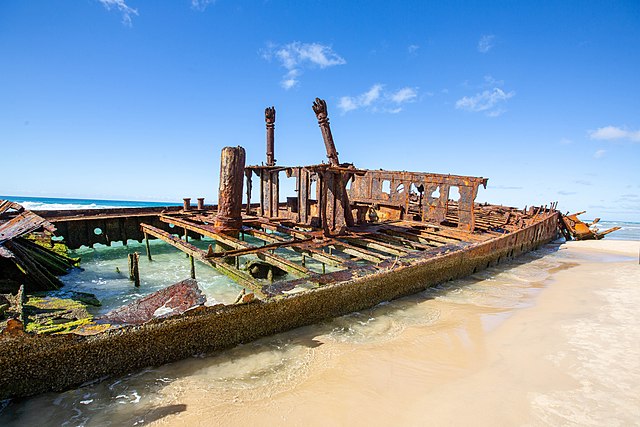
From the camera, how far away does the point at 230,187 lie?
708cm

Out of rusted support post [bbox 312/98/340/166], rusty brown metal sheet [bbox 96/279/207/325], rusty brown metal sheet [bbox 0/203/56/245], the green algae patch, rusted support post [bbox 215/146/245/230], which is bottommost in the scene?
the green algae patch

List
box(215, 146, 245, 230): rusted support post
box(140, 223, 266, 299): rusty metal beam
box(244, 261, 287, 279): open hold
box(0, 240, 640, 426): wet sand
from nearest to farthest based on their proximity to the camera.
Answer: box(0, 240, 640, 426): wet sand → box(140, 223, 266, 299): rusty metal beam → box(215, 146, 245, 230): rusted support post → box(244, 261, 287, 279): open hold

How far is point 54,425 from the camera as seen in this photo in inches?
95.1

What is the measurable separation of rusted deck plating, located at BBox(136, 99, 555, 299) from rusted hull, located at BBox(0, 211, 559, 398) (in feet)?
0.82

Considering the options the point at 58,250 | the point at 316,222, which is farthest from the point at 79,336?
the point at 58,250

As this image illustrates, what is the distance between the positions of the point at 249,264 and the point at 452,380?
19.2 feet

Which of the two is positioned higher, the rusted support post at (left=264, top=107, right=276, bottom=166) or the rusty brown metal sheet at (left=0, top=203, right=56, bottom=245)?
the rusted support post at (left=264, top=107, right=276, bottom=166)

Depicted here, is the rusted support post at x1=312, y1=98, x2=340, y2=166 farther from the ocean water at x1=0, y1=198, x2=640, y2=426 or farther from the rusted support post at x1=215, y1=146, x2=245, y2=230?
the ocean water at x1=0, y1=198, x2=640, y2=426

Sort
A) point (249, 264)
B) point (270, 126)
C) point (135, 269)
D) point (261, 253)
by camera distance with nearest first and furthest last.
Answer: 1. point (261, 253)
2. point (135, 269)
3. point (249, 264)
4. point (270, 126)

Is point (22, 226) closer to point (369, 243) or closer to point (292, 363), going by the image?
point (292, 363)

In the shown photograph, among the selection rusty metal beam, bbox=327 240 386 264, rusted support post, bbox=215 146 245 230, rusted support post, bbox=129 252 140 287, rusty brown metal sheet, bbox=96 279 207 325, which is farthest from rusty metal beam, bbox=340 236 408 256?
rusted support post, bbox=129 252 140 287

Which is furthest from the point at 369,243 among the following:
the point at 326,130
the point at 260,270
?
the point at 326,130

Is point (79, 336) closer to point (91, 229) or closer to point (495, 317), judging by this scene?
point (495, 317)

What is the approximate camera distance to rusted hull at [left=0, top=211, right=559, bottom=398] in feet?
8.32
